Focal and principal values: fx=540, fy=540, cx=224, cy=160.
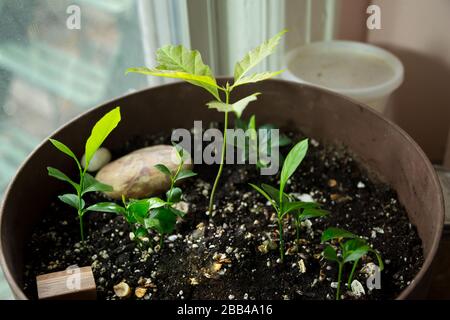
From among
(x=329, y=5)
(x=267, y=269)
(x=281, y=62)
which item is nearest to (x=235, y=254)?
(x=267, y=269)

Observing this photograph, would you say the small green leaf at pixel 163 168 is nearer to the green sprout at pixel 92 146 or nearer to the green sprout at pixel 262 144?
the green sprout at pixel 92 146

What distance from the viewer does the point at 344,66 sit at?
45.3 inches

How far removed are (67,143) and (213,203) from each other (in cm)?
25

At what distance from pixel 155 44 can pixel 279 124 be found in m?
0.28

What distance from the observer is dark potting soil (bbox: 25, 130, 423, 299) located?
2.34 ft

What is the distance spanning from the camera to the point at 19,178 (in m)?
0.75

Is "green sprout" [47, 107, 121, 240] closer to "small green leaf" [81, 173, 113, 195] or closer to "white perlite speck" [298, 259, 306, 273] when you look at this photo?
"small green leaf" [81, 173, 113, 195]

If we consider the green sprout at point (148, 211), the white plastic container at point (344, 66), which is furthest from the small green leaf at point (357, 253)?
the white plastic container at point (344, 66)

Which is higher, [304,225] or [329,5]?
[329,5]

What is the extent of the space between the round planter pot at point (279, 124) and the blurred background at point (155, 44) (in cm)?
13

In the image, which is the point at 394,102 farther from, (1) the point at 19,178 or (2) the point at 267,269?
(1) the point at 19,178

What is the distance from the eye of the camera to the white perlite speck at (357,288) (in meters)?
0.69

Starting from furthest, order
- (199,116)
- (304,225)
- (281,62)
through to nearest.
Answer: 1. (281,62)
2. (199,116)
3. (304,225)
